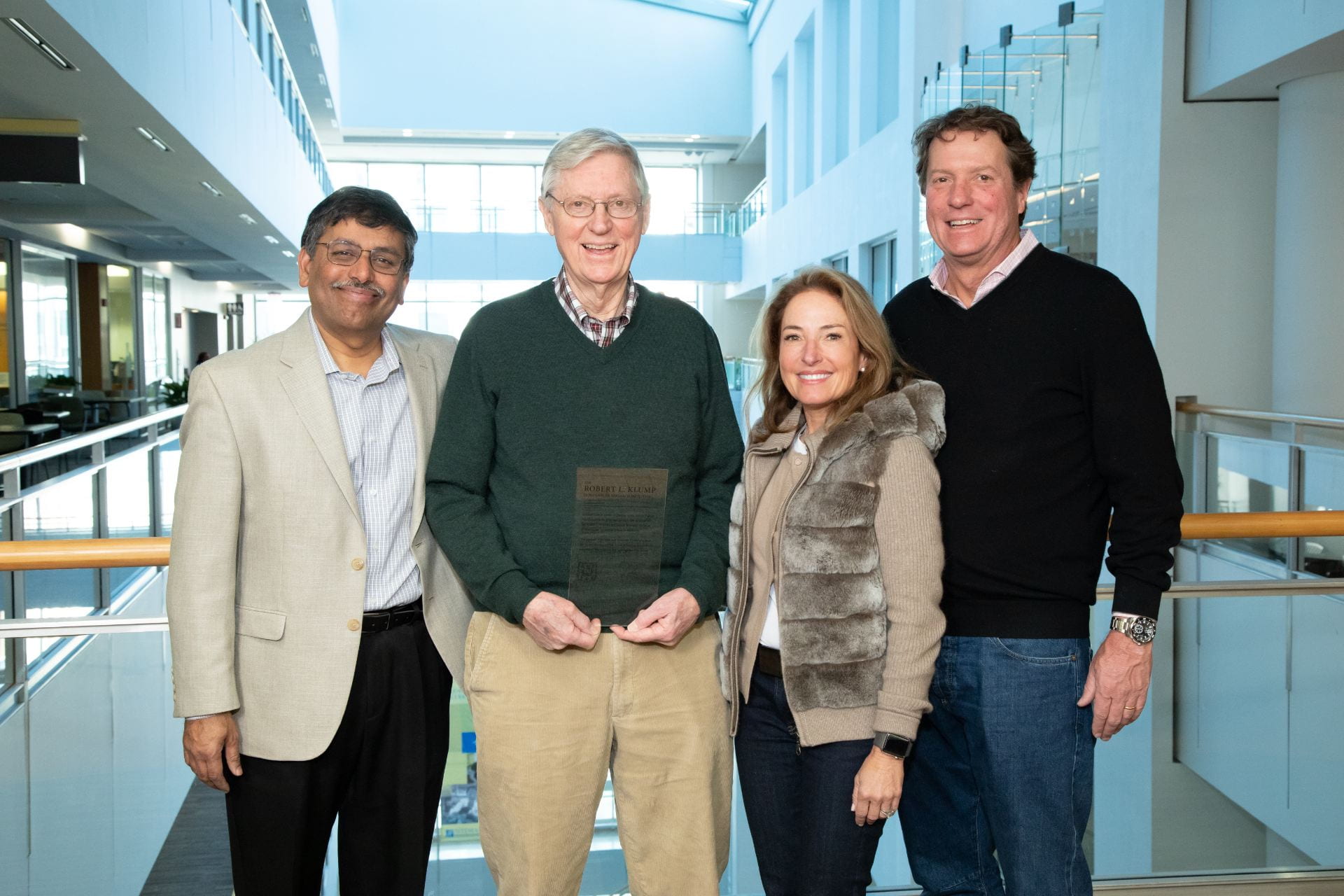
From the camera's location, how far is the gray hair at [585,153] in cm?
202

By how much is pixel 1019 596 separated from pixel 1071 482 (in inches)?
9.2

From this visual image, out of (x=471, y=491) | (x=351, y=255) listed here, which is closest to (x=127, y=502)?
(x=351, y=255)

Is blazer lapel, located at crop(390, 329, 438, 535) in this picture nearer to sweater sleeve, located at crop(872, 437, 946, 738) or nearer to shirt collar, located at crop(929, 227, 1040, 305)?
sweater sleeve, located at crop(872, 437, 946, 738)

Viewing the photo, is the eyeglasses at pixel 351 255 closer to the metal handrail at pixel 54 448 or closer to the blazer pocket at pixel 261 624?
the blazer pocket at pixel 261 624

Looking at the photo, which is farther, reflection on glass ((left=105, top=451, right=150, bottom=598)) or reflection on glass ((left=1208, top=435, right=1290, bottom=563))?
reflection on glass ((left=105, top=451, right=150, bottom=598))

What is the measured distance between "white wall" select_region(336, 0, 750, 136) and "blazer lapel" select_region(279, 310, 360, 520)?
81.3ft

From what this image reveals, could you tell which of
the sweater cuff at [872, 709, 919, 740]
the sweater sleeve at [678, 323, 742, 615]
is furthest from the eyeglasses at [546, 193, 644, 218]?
the sweater cuff at [872, 709, 919, 740]

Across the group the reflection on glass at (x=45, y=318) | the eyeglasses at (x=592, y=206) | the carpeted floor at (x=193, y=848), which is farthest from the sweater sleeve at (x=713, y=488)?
the reflection on glass at (x=45, y=318)

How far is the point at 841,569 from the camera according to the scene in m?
1.93

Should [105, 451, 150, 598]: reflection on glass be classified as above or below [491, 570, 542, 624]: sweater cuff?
below

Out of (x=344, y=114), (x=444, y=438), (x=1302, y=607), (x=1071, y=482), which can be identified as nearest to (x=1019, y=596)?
(x=1071, y=482)

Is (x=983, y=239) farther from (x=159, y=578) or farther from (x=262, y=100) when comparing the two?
(x=262, y=100)

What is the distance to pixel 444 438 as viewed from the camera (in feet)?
6.70

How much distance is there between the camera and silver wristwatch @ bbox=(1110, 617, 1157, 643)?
2.00 m
